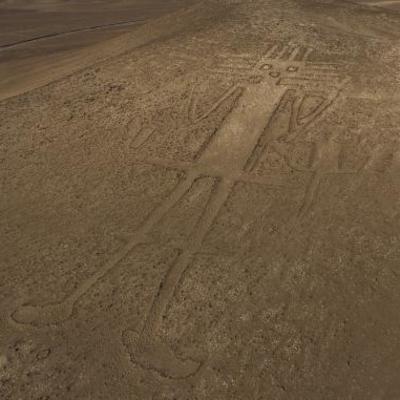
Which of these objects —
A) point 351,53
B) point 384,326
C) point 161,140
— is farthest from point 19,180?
point 351,53

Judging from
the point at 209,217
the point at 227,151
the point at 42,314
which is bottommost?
Answer: the point at 42,314

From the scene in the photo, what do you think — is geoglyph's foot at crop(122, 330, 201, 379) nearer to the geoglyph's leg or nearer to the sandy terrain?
the sandy terrain

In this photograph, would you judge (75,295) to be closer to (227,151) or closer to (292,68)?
(227,151)

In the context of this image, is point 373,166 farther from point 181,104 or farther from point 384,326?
point 181,104

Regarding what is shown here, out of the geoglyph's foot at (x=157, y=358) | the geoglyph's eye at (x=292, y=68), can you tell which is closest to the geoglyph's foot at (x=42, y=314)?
the geoglyph's foot at (x=157, y=358)

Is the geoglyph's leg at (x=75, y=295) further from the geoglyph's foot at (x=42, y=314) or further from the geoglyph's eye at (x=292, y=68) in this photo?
the geoglyph's eye at (x=292, y=68)

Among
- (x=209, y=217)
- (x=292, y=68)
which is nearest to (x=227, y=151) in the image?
(x=209, y=217)

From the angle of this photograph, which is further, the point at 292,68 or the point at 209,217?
the point at 292,68
